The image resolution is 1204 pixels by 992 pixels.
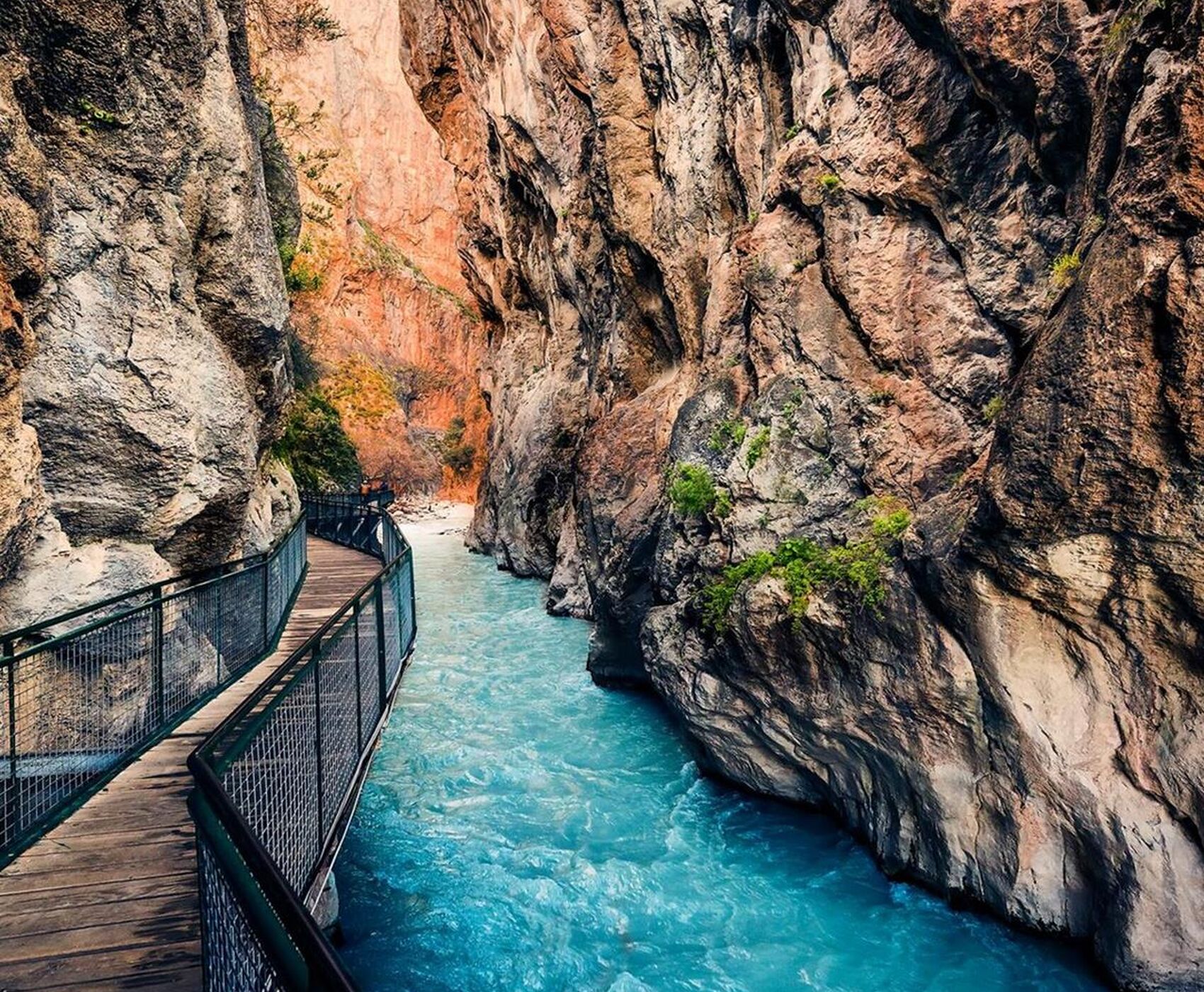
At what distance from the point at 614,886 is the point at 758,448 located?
16.4 feet

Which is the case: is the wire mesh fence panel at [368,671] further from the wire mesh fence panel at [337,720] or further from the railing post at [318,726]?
the railing post at [318,726]

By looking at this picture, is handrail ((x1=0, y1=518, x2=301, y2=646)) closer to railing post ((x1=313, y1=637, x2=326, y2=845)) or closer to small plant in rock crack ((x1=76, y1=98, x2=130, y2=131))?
railing post ((x1=313, y1=637, x2=326, y2=845))

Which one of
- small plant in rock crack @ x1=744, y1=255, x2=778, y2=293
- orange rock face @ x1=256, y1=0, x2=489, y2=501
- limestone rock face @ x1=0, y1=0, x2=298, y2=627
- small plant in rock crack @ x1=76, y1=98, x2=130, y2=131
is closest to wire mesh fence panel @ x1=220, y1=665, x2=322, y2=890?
limestone rock face @ x1=0, y1=0, x2=298, y2=627

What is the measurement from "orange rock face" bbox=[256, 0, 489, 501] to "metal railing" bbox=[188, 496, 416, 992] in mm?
41834

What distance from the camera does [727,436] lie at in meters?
9.70


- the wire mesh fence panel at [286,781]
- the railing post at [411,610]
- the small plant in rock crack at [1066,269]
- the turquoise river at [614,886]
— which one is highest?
the small plant in rock crack at [1066,269]

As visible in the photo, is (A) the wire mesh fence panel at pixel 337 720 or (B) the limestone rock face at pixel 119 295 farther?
(B) the limestone rock face at pixel 119 295

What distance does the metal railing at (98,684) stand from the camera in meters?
4.88

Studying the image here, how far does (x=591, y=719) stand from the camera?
11.9 m

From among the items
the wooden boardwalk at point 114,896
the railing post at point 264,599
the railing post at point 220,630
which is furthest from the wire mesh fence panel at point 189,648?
the railing post at point 264,599

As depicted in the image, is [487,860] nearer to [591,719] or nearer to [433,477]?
[591,719]

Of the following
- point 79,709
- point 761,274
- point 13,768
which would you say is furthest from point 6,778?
point 761,274

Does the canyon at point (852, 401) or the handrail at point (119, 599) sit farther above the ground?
the canyon at point (852, 401)

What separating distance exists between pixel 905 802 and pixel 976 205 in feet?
19.1
